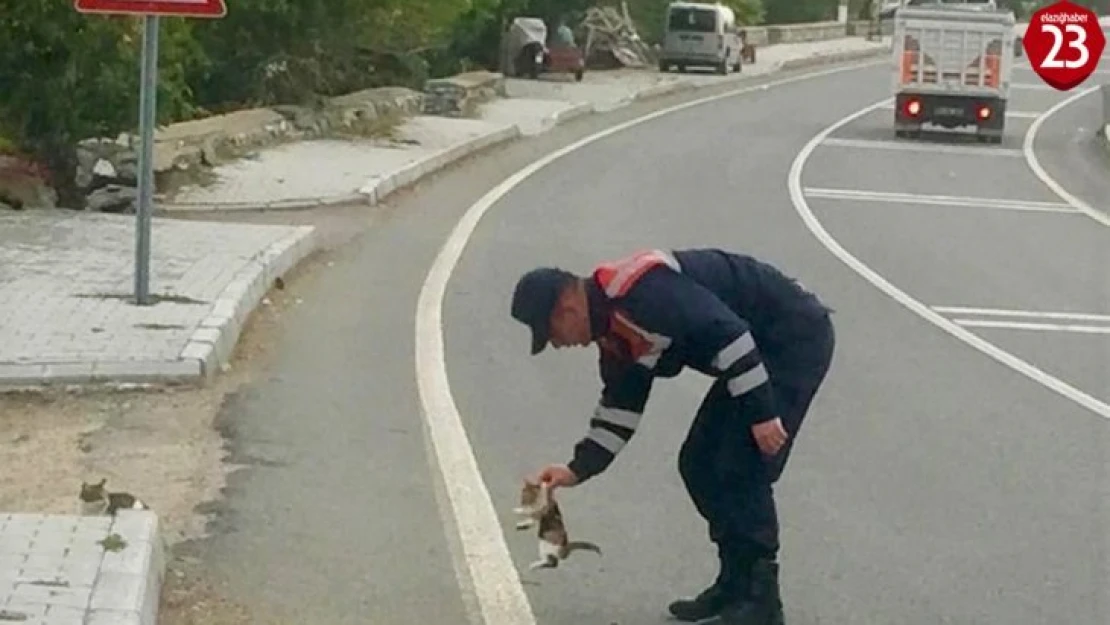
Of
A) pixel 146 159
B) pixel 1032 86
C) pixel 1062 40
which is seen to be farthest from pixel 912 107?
pixel 1062 40

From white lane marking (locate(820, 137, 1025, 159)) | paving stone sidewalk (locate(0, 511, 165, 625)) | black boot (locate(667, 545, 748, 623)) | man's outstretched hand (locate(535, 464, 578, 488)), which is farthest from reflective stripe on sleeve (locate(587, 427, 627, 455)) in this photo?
white lane marking (locate(820, 137, 1025, 159))

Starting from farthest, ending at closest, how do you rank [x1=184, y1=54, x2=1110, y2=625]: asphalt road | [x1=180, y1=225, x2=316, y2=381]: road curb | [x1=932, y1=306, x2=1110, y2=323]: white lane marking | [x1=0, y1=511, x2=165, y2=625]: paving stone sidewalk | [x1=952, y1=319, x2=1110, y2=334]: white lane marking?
[x1=932, y1=306, x2=1110, y2=323]: white lane marking → [x1=952, y1=319, x2=1110, y2=334]: white lane marking → [x1=180, y1=225, x2=316, y2=381]: road curb → [x1=184, y1=54, x2=1110, y2=625]: asphalt road → [x1=0, y1=511, x2=165, y2=625]: paving stone sidewalk

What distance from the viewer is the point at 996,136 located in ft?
121

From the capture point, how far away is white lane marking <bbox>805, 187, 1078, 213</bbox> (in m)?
24.9

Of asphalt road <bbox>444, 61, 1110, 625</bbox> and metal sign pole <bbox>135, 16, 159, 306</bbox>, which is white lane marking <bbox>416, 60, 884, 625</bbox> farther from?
metal sign pole <bbox>135, 16, 159, 306</bbox>

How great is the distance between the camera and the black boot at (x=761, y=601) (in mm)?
6570

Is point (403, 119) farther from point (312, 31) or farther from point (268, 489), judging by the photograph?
point (268, 489)

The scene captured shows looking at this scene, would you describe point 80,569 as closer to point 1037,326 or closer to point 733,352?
point 733,352

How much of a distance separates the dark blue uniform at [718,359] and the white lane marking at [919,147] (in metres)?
27.4

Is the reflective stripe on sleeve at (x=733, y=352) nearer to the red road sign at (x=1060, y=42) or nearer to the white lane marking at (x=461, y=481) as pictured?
the white lane marking at (x=461, y=481)

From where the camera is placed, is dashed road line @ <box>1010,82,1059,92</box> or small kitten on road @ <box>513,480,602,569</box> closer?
small kitten on road @ <box>513,480,602,569</box>

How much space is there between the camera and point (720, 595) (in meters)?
6.74

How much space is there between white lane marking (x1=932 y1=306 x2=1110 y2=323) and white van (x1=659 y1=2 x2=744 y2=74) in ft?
123

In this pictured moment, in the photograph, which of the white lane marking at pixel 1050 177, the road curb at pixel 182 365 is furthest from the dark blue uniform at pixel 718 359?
the white lane marking at pixel 1050 177
